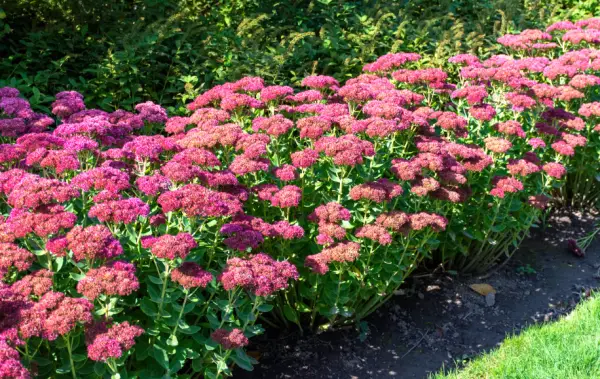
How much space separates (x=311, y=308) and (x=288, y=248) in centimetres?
68

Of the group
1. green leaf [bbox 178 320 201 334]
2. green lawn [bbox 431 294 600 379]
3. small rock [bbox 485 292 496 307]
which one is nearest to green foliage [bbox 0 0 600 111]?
small rock [bbox 485 292 496 307]

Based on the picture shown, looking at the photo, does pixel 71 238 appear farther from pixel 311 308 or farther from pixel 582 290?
pixel 582 290

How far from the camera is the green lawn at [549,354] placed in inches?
139

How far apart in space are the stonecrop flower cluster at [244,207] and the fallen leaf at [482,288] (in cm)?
19

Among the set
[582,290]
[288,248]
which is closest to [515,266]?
[582,290]

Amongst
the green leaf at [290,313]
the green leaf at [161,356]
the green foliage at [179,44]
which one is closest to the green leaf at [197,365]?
the green leaf at [161,356]

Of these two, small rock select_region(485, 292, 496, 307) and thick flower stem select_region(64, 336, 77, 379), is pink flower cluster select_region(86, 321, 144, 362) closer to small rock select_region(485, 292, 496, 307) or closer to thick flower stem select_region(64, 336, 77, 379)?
thick flower stem select_region(64, 336, 77, 379)

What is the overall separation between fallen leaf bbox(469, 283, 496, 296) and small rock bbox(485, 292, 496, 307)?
0.03m

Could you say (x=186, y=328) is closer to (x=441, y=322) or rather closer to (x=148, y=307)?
(x=148, y=307)

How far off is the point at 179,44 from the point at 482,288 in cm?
354

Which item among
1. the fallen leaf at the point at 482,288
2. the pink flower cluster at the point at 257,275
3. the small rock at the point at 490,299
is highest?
the pink flower cluster at the point at 257,275

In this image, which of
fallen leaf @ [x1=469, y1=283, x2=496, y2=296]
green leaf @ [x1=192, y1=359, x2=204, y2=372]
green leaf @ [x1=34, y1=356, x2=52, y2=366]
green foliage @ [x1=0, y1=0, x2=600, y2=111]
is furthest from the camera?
green foliage @ [x1=0, y1=0, x2=600, y2=111]

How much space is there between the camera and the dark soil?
163 inches

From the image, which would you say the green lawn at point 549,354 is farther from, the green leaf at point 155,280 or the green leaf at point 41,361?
the green leaf at point 41,361
